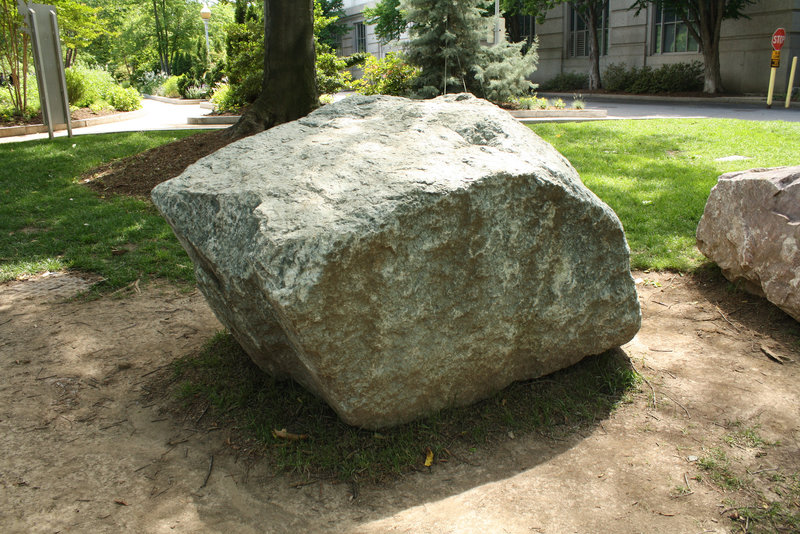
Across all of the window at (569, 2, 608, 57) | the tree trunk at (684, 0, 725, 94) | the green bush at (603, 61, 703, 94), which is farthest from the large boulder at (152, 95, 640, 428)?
the window at (569, 2, 608, 57)

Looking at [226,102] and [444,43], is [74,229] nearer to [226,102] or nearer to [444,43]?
[226,102]

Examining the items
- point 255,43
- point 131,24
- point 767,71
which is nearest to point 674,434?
point 255,43

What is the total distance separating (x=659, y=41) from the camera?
23.8 m

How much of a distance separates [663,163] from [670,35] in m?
18.3

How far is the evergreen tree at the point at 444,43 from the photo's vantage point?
14.6 meters

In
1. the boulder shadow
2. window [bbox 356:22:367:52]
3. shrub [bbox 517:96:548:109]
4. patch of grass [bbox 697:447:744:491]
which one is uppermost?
window [bbox 356:22:367:52]

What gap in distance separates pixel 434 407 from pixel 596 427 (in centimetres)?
87

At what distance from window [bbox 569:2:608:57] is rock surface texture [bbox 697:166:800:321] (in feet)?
79.7

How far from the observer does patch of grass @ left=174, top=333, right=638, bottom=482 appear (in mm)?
3004

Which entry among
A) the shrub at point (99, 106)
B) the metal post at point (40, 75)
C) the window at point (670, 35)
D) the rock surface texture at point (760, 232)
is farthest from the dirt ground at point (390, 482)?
the window at point (670, 35)

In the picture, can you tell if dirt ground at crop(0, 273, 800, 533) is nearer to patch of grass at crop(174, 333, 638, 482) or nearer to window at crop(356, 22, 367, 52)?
patch of grass at crop(174, 333, 638, 482)

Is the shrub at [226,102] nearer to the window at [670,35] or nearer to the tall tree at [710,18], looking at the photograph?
the tall tree at [710,18]

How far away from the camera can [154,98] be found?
96.0ft

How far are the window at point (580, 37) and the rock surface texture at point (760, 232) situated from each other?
24296mm
